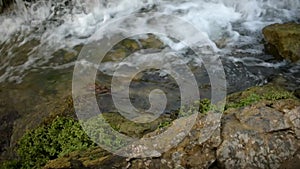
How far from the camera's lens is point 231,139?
3580 mm

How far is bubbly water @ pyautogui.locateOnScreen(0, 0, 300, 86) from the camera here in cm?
759

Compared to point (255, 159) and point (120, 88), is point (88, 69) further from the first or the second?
point (255, 159)

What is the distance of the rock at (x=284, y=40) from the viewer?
A: 6.94 meters

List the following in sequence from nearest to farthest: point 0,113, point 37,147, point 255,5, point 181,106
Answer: point 37,147 < point 181,106 < point 0,113 < point 255,5

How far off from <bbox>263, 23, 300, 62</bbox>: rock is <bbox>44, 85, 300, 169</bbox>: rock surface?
131 inches

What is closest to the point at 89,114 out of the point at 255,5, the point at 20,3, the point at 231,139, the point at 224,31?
the point at 231,139

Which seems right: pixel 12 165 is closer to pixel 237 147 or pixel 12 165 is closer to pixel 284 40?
pixel 237 147

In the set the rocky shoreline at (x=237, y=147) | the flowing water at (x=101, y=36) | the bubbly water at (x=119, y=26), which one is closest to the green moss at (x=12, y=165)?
the rocky shoreline at (x=237, y=147)

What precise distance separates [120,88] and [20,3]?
230 inches

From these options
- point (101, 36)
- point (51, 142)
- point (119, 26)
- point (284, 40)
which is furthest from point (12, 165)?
point (284, 40)

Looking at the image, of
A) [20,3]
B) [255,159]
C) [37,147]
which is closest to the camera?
[255,159]

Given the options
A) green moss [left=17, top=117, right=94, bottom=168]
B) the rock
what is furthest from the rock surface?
the rock

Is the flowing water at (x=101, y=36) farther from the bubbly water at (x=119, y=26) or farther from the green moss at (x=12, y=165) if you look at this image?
the green moss at (x=12, y=165)

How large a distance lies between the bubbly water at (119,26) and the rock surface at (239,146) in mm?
3028
